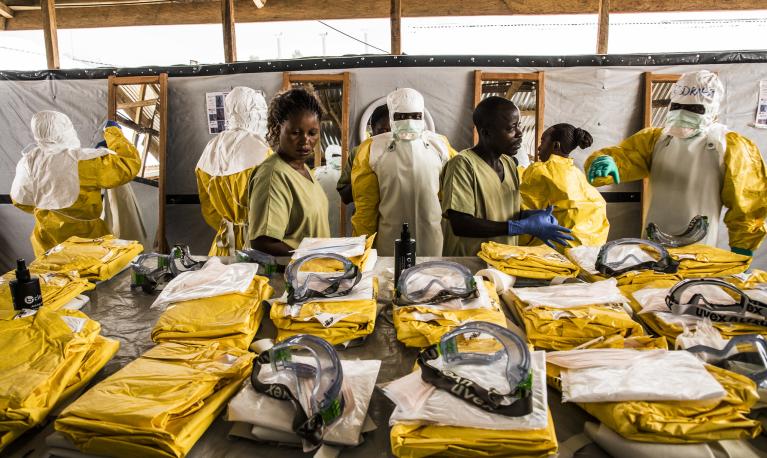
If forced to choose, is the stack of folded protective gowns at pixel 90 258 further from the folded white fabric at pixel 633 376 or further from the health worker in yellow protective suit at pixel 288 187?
the folded white fabric at pixel 633 376

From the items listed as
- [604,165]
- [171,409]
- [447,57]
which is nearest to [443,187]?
[604,165]

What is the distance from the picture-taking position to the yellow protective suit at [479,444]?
920 millimetres

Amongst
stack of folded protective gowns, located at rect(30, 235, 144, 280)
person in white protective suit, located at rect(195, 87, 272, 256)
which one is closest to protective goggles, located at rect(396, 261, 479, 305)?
stack of folded protective gowns, located at rect(30, 235, 144, 280)

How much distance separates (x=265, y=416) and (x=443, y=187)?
2.00m

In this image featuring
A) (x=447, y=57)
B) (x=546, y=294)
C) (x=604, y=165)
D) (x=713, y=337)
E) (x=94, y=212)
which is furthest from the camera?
(x=447, y=57)

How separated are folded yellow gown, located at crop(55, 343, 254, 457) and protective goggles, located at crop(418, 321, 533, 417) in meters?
0.52

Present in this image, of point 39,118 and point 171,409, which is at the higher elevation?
point 39,118

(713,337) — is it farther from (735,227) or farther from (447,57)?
(447,57)

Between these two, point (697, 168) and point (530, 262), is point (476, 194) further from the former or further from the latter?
point (697, 168)

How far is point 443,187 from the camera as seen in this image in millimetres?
2777

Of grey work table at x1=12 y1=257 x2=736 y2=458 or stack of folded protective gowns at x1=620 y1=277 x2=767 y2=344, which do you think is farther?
stack of folded protective gowns at x1=620 y1=277 x2=767 y2=344

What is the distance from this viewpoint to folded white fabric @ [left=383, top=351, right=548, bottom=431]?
0.94 m

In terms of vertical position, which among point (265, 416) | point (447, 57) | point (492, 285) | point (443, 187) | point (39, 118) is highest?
point (447, 57)

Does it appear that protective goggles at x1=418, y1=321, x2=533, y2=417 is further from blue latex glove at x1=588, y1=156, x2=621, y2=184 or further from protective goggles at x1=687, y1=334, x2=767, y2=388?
blue latex glove at x1=588, y1=156, x2=621, y2=184
